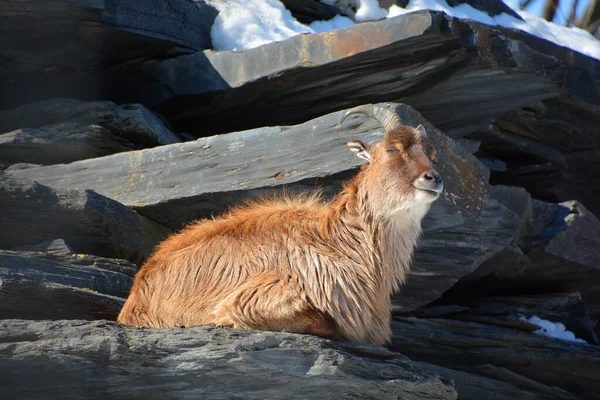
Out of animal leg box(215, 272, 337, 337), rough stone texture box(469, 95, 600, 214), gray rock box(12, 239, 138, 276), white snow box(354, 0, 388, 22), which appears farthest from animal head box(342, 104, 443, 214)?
white snow box(354, 0, 388, 22)

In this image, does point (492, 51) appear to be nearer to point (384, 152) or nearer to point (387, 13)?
point (384, 152)

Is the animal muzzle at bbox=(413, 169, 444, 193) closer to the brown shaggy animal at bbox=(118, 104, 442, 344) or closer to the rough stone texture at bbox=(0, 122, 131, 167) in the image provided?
the brown shaggy animal at bbox=(118, 104, 442, 344)

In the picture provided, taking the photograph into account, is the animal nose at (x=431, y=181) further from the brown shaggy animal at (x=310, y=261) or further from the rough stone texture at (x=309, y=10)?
the rough stone texture at (x=309, y=10)

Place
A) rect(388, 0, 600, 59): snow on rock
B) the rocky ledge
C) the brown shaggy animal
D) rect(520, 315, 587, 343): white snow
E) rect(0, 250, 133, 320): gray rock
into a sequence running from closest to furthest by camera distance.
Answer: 1. the rocky ledge
2. the brown shaggy animal
3. rect(0, 250, 133, 320): gray rock
4. rect(520, 315, 587, 343): white snow
5. rect(388, 0, 600, 59): snow on rock

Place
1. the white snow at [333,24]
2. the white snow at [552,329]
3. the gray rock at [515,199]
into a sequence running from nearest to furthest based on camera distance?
1. the gray rock at [515,199]
2. the white snow at [552,329]
3. the white snow at [333,24]

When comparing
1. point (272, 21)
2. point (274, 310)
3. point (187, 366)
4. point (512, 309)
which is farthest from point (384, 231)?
point (272, 21)

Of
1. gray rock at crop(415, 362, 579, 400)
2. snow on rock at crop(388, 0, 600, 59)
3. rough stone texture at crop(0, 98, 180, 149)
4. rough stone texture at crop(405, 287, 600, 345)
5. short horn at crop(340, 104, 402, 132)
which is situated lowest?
gray rock at crop(415, 362, 579, 400)

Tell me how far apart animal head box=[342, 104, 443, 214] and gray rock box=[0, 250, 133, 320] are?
2.35 metres

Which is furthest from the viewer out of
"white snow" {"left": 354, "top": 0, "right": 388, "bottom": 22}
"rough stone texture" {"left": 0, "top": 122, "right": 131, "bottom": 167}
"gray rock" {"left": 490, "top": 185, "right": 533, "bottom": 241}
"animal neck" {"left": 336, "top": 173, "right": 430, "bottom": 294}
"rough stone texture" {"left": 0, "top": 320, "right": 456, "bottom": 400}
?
"white snow" {"left": 354, "top": 0, "right": 388, "bottom": 22}

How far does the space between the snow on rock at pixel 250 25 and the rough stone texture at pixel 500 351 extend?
13.3ft

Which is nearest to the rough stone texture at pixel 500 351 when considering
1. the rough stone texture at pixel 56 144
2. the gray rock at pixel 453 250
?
the gray rock at pixel 453 250

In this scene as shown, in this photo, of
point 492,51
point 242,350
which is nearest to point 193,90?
point 492,51

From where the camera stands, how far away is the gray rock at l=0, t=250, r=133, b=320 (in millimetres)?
6633

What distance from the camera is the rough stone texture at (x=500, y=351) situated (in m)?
9.98
